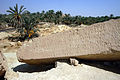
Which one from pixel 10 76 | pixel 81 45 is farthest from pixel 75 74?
pixel 10 76

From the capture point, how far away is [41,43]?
4.35 meters

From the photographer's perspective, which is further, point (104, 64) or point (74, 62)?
point (104, 64)

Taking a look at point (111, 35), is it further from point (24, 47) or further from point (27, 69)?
point (27, 69)

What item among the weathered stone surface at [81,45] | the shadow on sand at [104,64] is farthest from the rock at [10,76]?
the shadow on sand at [104,64]

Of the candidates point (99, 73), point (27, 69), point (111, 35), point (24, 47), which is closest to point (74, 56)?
point (99, 73)

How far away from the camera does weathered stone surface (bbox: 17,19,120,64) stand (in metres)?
3.29

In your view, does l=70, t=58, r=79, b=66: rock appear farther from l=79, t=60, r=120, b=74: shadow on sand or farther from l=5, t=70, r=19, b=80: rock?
l=5, t=70, r=19, b=80: rock

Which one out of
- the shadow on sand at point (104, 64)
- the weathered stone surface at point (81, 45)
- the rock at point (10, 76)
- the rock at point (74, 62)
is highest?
the weathered stone surface at point (81, 45)

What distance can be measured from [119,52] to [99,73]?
2.80 feet

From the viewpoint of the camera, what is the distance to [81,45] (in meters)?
3.69

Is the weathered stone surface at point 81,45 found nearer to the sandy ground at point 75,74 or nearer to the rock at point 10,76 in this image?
the sandy ground at point 75,74

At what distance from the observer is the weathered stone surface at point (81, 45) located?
3.29 metres

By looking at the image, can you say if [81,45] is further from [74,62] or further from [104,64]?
[104,64]

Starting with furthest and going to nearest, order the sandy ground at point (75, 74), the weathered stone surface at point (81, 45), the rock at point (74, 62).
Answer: the rock at point (74, 62)
the weathered stone surface at point (81, 45)
the sandy ground at point (75, 74)
